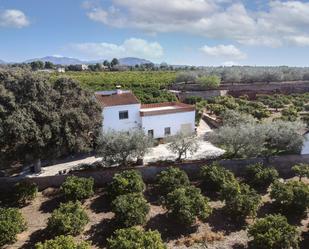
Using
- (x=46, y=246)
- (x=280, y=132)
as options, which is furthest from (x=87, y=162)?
(x=280, y=132)

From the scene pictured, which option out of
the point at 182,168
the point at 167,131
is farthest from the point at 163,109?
the point at 182,168

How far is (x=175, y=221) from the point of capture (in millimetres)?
22188

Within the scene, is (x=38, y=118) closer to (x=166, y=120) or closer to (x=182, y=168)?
(x=182, y=168)

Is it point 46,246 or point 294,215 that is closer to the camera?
point 46,246

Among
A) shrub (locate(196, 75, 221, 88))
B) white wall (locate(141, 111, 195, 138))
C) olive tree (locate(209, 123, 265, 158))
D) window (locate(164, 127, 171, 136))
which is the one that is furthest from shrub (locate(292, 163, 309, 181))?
shrub (locate(196, 75, 221, 88))

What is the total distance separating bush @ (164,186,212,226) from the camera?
2109 centimetres

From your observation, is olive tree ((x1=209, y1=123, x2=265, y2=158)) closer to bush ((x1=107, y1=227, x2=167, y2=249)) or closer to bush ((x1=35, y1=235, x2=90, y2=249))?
bush ((x1=107, y1=227, x2=167, y2=249))

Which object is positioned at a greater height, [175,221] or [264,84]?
[264,84]

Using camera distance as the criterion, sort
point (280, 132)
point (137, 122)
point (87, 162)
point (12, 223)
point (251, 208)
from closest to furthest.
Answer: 1. point (12, 223)
2. point (251, 208)
3. point (280, 132)
4. point (87, 162)
5. point (137, 122)

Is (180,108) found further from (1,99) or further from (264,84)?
(264,84)

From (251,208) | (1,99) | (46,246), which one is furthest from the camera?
(1,99)

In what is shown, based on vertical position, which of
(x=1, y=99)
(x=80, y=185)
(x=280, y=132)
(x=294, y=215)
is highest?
(x=1, y=99)

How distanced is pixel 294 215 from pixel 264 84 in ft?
203

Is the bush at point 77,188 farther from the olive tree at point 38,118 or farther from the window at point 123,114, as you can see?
the window at point 123,114
